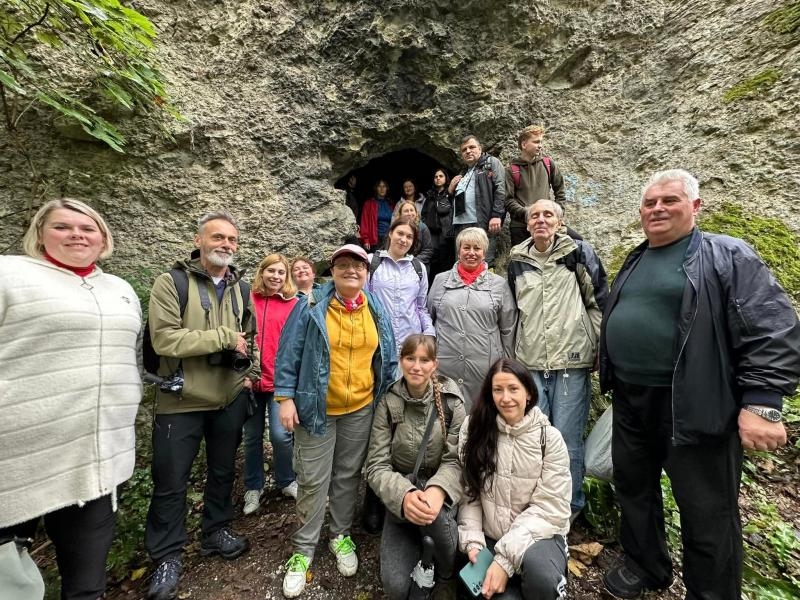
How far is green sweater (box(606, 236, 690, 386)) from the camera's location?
2.18 metres

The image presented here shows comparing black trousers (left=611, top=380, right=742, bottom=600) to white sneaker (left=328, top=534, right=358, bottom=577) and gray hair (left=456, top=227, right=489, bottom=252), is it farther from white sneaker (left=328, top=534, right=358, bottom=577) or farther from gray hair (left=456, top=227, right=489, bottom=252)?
white sneaker (left=328, top=534, right=358, bottom=577)

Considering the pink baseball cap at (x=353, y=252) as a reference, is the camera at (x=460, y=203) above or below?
above

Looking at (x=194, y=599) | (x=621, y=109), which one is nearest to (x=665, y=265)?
(x=194, y=599)

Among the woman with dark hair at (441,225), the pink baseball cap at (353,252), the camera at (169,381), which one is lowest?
the camera at (169,381)

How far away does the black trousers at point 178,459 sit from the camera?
2.55m

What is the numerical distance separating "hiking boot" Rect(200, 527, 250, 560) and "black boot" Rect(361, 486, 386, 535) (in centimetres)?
105

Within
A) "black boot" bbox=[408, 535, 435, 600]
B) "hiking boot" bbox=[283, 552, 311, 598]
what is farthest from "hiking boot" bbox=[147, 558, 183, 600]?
"black boot" bbox=[408, 535, 435, 600]

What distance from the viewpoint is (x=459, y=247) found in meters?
3.49

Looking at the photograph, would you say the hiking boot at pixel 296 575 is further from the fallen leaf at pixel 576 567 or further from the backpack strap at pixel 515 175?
the backpack strap at pixel 515 175

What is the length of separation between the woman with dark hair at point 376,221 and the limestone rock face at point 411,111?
1470 mm

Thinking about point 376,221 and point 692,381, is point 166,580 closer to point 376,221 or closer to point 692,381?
point 692,381

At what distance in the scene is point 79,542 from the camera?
1.98 m

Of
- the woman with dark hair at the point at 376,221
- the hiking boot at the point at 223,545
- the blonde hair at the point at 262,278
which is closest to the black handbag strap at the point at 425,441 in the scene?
the hiking boot at the point at 223,545

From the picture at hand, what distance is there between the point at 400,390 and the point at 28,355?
2.19 m
